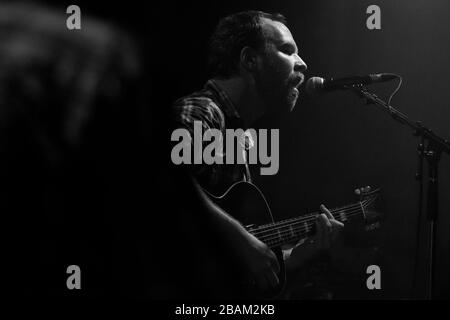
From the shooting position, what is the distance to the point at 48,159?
1712 millimetres

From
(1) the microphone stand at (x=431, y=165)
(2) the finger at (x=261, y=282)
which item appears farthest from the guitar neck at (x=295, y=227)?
(1) the microphone stand at (x=431, y=165)

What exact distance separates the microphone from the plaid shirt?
0.92 ft

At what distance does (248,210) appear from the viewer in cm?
165

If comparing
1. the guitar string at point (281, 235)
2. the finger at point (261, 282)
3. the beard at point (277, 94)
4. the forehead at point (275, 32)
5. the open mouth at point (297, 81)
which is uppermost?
the forehead at point (275, 32)

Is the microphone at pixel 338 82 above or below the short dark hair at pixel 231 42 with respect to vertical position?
below

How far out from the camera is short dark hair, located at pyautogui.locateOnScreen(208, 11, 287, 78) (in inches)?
70.4

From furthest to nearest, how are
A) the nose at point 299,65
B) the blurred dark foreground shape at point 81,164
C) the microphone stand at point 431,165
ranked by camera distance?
the nose at point 299,65
the blurred dark foreground shape at point 81,164
the microphone stand at point 431,165

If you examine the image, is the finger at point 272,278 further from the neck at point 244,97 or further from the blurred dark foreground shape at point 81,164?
the neck at point 244,97

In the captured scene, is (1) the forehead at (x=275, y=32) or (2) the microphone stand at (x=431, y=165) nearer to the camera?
(2) the microphone stand at (x=431, y=165)

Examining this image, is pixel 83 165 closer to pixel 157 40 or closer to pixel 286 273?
pixel 157 40

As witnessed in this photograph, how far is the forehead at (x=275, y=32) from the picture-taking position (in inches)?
70.8

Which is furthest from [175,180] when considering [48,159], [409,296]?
[409,296]

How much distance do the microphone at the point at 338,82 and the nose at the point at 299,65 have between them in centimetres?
10

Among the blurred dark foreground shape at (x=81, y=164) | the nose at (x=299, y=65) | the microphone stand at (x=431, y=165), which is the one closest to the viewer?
the microphone stand at (x=431, y=165)
